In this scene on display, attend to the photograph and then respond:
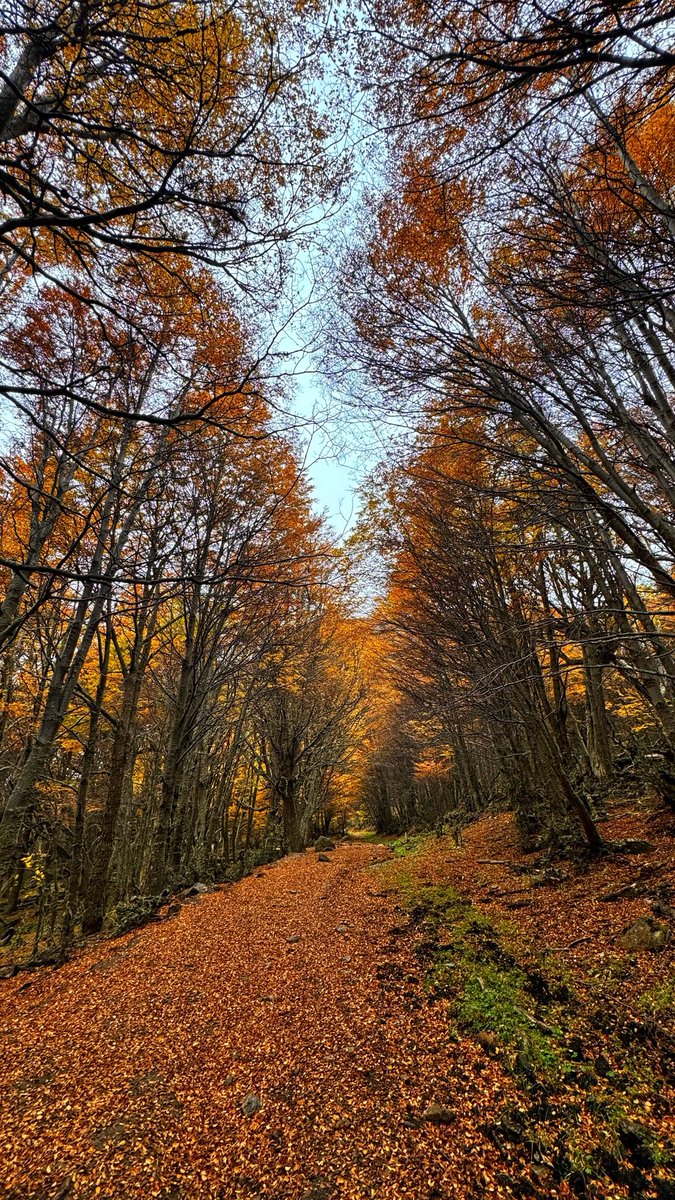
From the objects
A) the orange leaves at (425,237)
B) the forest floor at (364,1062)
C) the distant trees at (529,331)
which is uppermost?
the orange leaves at (425,237)

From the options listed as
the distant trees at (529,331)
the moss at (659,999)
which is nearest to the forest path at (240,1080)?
the moss at (659,999)

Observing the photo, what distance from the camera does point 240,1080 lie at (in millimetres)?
2711

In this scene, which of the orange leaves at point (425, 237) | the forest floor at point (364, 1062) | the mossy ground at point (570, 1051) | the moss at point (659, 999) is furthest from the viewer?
the orange leaves at point (425, 237)

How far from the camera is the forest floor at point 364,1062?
6.48 feet

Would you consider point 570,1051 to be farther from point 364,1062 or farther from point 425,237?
point 425,237

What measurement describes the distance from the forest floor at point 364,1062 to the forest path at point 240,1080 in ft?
0.04

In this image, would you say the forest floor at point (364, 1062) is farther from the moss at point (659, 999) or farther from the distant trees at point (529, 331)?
the distant trees at point (529, 331)

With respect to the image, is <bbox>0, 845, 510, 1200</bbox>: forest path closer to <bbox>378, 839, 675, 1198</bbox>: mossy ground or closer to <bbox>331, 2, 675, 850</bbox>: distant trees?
<bbox>378, 839, 675, 1198</bbox>: mossy ground

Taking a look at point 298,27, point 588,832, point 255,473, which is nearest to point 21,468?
point 255,473

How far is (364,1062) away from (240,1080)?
2.69 ft

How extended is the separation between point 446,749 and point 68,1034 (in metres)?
18.3

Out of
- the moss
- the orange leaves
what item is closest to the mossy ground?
the moss

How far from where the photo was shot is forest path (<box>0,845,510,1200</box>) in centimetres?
201

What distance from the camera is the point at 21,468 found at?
285 inches
